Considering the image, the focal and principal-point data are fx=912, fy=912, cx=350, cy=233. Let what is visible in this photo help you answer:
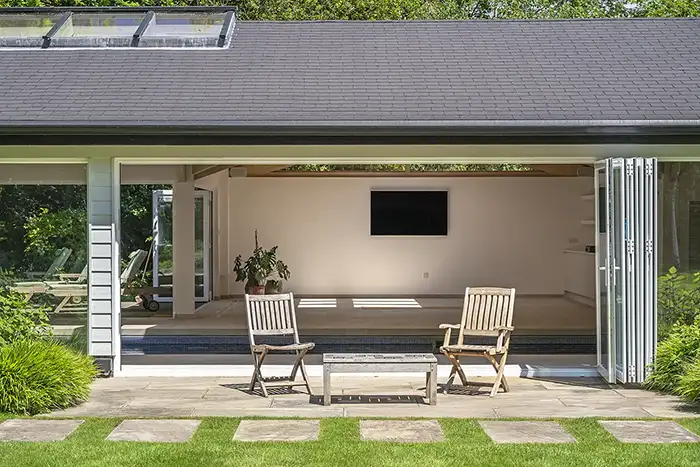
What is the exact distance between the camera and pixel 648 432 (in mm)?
6695

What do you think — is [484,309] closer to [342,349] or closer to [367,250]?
[342,349]

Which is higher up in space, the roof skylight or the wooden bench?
the roof skylight

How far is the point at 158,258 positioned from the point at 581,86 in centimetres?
833

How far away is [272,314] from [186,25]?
196 inches

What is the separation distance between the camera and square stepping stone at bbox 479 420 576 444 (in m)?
6.47

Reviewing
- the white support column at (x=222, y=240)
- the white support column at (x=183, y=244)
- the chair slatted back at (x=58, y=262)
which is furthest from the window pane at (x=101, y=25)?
the white support column at (x=222, y=240)

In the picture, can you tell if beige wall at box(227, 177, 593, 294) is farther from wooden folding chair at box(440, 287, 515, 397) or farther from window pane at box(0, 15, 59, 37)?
wooden folding chair at box(440, 287, 515, 397)

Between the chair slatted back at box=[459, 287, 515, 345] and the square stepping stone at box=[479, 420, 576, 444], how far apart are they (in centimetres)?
189

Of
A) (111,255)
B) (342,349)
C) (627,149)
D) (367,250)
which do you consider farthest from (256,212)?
(627,149)

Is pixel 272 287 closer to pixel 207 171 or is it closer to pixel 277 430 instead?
pixel 207 171

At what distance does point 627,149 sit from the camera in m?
9.09

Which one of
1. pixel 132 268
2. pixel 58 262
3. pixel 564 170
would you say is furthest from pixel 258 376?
pixel 564 170

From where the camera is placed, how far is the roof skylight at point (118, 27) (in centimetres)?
1144

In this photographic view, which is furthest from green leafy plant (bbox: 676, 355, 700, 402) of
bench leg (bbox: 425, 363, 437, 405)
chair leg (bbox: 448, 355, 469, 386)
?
bench leg (bbox: 425, 363, 437, 405)
